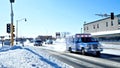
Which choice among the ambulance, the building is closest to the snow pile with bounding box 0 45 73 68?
the ambulance

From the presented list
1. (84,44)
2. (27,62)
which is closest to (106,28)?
(84,44)

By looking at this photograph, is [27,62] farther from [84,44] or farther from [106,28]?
[106,28]

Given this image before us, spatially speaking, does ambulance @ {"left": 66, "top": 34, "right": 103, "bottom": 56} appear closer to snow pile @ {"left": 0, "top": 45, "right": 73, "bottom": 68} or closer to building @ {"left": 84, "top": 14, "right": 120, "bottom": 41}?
snow pile @ {"left": 0, "top": 45, "right": 73, "bottom": 68}

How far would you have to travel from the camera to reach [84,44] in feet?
100

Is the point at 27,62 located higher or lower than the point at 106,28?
lower

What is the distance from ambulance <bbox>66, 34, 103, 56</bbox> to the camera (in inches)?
1140

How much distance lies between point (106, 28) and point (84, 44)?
201ft

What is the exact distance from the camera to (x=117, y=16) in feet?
265

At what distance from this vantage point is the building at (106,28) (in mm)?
69375

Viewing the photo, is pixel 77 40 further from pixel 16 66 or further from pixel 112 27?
pixel 112 27

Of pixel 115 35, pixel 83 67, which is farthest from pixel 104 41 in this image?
pixel 83 67

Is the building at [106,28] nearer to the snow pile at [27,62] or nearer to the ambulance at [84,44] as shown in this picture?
the ambulance at [84,44]

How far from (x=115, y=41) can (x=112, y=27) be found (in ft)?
63.0

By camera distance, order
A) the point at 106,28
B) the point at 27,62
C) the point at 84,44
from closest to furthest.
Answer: the point at 27,62 → the point at 84,44 → the point at 106,28
